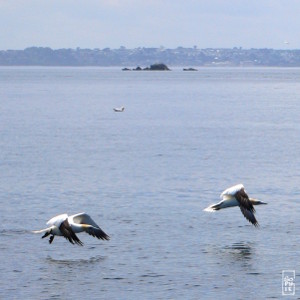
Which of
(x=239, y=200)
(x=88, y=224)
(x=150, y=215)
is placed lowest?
(x=150, y=215)

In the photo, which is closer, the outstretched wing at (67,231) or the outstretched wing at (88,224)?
the outstretched wing at (67,231)

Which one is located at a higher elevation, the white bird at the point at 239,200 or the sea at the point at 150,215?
the white bird at the point at 239,200

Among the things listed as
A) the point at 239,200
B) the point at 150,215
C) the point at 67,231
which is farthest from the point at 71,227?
the point at 150,215

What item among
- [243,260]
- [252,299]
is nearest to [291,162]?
[243,260]

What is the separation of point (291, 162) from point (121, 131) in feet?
73.4

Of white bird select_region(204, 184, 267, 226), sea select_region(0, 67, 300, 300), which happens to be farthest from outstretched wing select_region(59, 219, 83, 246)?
white bird select_region(204, 184, 267, 226)

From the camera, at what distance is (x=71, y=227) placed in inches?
932

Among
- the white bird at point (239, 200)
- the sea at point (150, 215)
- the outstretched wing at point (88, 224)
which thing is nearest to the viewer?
the sea at point (150, 215)

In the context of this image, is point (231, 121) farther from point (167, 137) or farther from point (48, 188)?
point (48, 188)

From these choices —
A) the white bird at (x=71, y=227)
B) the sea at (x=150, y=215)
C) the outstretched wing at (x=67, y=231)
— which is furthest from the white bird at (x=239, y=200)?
the outstretched wing at (x=67, y=231)

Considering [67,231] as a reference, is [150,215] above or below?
below

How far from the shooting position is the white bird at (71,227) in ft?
75.8

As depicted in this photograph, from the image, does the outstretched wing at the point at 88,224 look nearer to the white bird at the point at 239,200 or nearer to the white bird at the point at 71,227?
the white bird at the point at 71,227

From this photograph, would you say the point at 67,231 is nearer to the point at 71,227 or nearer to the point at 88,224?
the point at 71,227
